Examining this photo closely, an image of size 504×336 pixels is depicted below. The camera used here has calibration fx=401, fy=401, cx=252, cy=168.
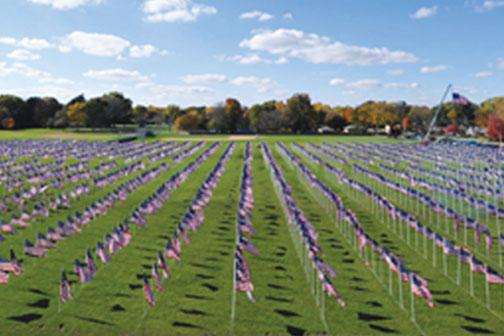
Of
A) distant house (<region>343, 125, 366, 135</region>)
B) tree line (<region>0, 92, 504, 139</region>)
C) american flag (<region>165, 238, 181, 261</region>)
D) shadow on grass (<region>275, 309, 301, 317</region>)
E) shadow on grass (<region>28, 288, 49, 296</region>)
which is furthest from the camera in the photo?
distant house (<region>343, 125, 366, 135</region>)

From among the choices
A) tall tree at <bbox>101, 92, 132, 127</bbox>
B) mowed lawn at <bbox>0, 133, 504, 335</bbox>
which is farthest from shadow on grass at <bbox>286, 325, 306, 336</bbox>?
tall tree at <bbox>101, 92, 132, 127</bbox>

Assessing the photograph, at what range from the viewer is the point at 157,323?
11578 mm

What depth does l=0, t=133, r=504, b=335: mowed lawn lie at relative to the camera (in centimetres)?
1148

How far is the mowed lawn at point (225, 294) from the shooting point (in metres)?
11.5

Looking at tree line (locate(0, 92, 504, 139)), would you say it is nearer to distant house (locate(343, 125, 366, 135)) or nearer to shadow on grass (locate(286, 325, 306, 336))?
distant house (locate(343, 125, 366, 135))

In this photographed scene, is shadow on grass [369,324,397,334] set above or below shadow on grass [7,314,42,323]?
below

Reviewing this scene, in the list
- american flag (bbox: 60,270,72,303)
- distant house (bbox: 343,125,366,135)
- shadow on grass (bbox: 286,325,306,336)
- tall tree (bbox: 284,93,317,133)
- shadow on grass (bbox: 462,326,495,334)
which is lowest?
shadow on grass (bbox: 286,325,306,336)

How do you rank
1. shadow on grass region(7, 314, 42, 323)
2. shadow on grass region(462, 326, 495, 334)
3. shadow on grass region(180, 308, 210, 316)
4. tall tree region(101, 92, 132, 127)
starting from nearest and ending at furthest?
shadow on grass region(462, 326, 495, 334) → shadow on grass region(7, 314, 42, 323) → shadow on grass region(180, 308, 210, 316) → tall tree region(101, 92, 132, 127)

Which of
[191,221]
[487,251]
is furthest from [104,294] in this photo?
[487,251]

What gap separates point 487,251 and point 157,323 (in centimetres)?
1412

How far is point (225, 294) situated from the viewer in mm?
13625

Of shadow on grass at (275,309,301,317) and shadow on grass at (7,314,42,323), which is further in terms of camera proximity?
shadow on grass at (275,309,301,317)

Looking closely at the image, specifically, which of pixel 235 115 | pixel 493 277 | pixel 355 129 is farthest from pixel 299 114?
pixel 493 277

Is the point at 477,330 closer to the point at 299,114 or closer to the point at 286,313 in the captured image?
the point at 286,313
